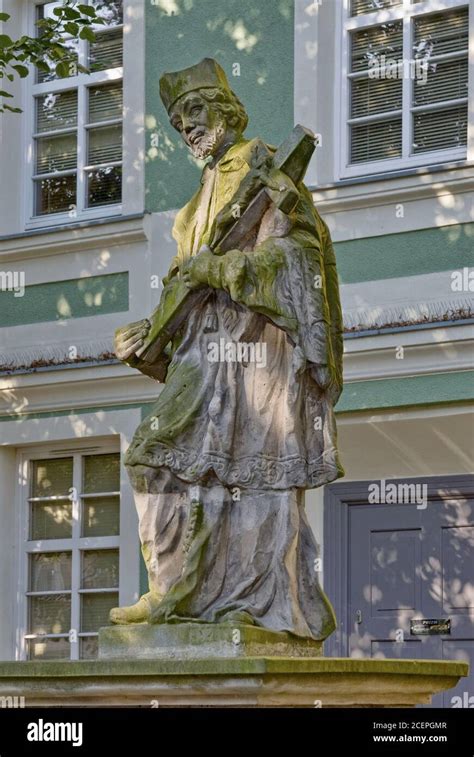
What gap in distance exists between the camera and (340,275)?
13156 millimetres

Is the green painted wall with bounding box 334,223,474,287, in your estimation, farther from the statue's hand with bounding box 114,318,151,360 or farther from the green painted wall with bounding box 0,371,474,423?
the statue's hand with bounding box 114,318,151,360

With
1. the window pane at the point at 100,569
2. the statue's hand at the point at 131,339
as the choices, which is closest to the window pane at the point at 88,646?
the window pane at the point at 100,569

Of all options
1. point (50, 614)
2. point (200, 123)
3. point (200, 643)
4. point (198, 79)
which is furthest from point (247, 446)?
point (50, 614)

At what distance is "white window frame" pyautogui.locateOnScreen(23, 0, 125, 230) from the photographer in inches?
587

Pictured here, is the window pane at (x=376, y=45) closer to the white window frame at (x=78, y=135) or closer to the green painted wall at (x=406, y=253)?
the green painted wall at (x=406, y=253)

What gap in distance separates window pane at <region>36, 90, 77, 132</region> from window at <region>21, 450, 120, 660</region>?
260 cm

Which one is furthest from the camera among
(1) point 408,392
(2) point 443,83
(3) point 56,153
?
(3) point 56,153

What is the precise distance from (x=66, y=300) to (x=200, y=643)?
699cm

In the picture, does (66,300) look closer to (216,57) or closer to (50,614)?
(216,57)

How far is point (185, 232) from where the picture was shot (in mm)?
8812

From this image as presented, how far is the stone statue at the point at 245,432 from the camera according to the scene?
812 cm

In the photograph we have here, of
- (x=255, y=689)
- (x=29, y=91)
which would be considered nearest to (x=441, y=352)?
(x=29, y=91)

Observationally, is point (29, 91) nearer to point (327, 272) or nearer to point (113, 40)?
point (113, 40)
